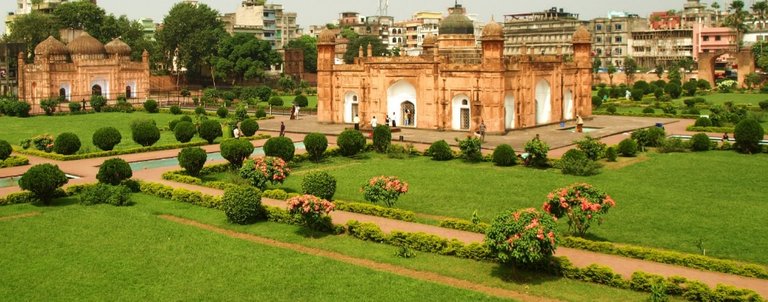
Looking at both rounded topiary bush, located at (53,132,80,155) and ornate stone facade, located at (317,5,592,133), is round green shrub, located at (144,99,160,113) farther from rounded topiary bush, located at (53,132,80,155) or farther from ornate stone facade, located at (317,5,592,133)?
rounded topiary bush, located at (53,132,80,155)

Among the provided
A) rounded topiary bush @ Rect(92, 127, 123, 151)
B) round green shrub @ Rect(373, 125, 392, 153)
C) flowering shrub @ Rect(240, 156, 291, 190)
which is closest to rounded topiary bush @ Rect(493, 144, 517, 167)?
round green shrub @ Rect(373, 125, 392, 153)

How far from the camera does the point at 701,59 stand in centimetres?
7288

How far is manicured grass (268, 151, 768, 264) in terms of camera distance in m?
16.5

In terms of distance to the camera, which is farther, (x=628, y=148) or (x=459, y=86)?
(x=459, y=86)

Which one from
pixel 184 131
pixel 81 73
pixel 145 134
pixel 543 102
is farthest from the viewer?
pixel 81 73

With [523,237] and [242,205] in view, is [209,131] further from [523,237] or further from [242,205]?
[523,237]

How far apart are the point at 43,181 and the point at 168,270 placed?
7213 millimetres

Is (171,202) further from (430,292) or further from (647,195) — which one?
(647,195)

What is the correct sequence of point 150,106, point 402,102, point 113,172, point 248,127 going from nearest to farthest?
point 113,172
point 248,127
point 402,102
point 150,106

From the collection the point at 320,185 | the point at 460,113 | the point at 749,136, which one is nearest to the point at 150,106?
the point at 460,113

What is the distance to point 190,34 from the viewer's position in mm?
71438

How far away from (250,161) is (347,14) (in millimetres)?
108330

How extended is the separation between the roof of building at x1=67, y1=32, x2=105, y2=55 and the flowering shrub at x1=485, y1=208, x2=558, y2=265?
54.5 meters

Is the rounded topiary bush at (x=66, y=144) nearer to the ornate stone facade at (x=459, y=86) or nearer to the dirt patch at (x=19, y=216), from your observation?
the dirt patch at (x=19, y=216)
